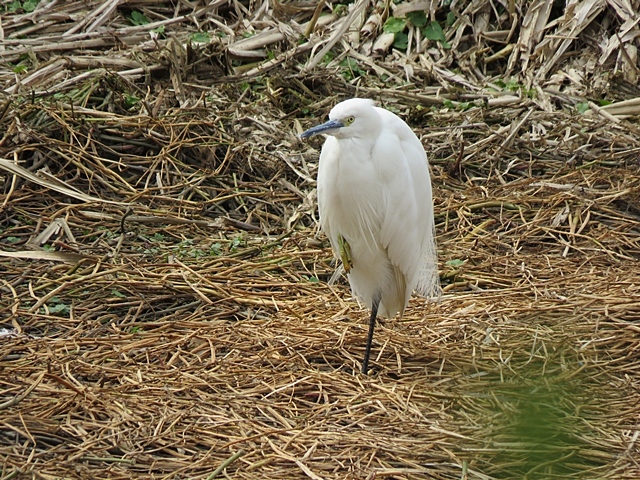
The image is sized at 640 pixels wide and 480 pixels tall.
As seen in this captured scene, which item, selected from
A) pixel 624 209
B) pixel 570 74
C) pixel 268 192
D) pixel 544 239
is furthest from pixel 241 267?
pixel 570 74

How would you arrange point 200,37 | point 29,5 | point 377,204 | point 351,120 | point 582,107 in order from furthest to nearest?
point 29,5 < point 200,37 < point 582,107 < point 377,204 < point 351,120

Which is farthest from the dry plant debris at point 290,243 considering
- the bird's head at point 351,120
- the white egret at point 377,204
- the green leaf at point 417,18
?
the bird's head at point 351,120

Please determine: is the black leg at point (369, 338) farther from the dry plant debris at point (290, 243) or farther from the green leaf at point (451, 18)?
the green leaf at point (451, 18)

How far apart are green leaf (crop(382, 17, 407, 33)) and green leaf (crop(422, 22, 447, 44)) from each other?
0.16 meters

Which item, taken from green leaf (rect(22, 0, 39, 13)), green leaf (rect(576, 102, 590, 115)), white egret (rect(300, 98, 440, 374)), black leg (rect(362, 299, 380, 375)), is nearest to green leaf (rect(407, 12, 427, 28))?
green leaf (rect(576, 102, 590, 115))

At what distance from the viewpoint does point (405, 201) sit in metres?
3.61

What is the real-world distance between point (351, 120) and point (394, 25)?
3405mm

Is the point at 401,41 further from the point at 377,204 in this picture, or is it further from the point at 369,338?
the point at 369,338

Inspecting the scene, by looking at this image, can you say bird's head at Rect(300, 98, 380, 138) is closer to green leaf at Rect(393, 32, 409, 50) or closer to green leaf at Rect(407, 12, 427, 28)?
green leaf at Rect(393, 32, 409, 50)

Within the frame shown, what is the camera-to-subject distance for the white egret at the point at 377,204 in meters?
3.40

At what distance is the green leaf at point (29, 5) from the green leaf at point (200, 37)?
4.07 feet

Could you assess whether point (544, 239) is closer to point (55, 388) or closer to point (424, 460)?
point (424, 460)

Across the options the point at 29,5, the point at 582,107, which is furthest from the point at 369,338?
the point at 29,5

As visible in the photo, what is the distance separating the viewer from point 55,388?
3211 mm
